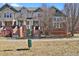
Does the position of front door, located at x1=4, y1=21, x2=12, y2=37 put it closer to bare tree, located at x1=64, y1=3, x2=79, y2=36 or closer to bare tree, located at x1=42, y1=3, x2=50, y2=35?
bare tree, located at x1=42, y1=3, x2=50, y2=35

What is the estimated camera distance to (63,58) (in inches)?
752

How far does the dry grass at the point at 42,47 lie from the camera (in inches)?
757

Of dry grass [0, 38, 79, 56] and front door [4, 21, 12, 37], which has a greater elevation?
front door [4, 21, 12, 37]

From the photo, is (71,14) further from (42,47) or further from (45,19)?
(42,47)

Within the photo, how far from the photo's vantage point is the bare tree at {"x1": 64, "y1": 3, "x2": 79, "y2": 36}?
1923 centimetres

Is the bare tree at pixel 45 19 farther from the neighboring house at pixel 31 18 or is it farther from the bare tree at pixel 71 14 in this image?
the bare tree at pixel 71 14

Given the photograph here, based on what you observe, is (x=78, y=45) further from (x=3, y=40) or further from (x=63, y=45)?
(x=3, y=40)

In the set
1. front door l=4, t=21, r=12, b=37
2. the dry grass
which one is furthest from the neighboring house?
the dry grass

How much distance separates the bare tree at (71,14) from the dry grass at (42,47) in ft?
0.88

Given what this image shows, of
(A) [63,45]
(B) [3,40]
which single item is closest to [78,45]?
(A) [63,45]

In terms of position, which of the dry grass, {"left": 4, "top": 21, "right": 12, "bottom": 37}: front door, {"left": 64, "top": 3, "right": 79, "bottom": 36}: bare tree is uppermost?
{"left": 64, "top": 3, "right": 79, "bottom": 36}: bare tree

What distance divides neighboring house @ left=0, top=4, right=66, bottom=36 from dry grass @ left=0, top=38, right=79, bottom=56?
0.73 ft

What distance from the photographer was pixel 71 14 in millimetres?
19297

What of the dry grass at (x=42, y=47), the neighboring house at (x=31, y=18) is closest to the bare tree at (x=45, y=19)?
the neighboring house at (x=31, y=18)
